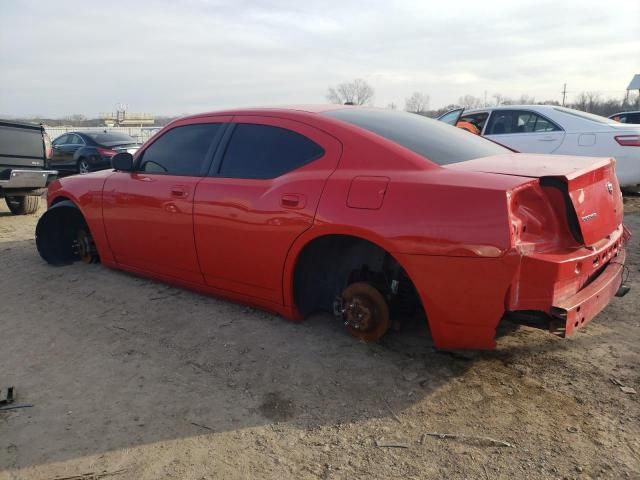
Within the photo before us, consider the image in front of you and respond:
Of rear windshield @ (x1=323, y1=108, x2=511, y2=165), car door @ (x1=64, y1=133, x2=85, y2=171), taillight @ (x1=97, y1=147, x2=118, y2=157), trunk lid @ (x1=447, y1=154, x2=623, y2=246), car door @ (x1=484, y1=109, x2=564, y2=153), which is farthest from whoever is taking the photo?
car door @ (x1=64, y1=133, x2=85, y2=171)

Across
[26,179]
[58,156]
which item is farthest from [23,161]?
[58,156]

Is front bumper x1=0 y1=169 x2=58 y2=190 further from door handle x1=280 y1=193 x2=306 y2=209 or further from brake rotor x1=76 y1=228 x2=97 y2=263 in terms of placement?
door handle x1=280 y1=193 x2=306 y2=209

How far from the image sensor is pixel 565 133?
24.3 ft

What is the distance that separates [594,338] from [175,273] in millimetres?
2941

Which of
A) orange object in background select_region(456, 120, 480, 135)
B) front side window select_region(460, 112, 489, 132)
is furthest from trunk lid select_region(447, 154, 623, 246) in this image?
front side window select_region(460, 112, 489, 132)

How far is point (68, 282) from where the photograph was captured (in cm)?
449

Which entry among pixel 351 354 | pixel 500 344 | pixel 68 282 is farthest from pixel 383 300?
pixel 68 282

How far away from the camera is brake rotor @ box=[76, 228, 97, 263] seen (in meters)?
4.90

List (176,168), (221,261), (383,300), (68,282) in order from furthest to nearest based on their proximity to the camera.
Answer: (68,282) < (176,168) < (221,261) < (383,300)

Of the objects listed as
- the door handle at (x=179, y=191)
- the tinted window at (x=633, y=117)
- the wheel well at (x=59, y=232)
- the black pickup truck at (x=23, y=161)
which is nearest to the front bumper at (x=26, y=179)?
the black pickup truck at (x=23, y=161)

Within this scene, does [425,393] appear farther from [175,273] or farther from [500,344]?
[175,273]

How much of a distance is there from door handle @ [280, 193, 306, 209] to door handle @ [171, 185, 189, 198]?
0.90 metres

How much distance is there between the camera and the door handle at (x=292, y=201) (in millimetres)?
2962

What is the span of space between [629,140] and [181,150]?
6250mm
